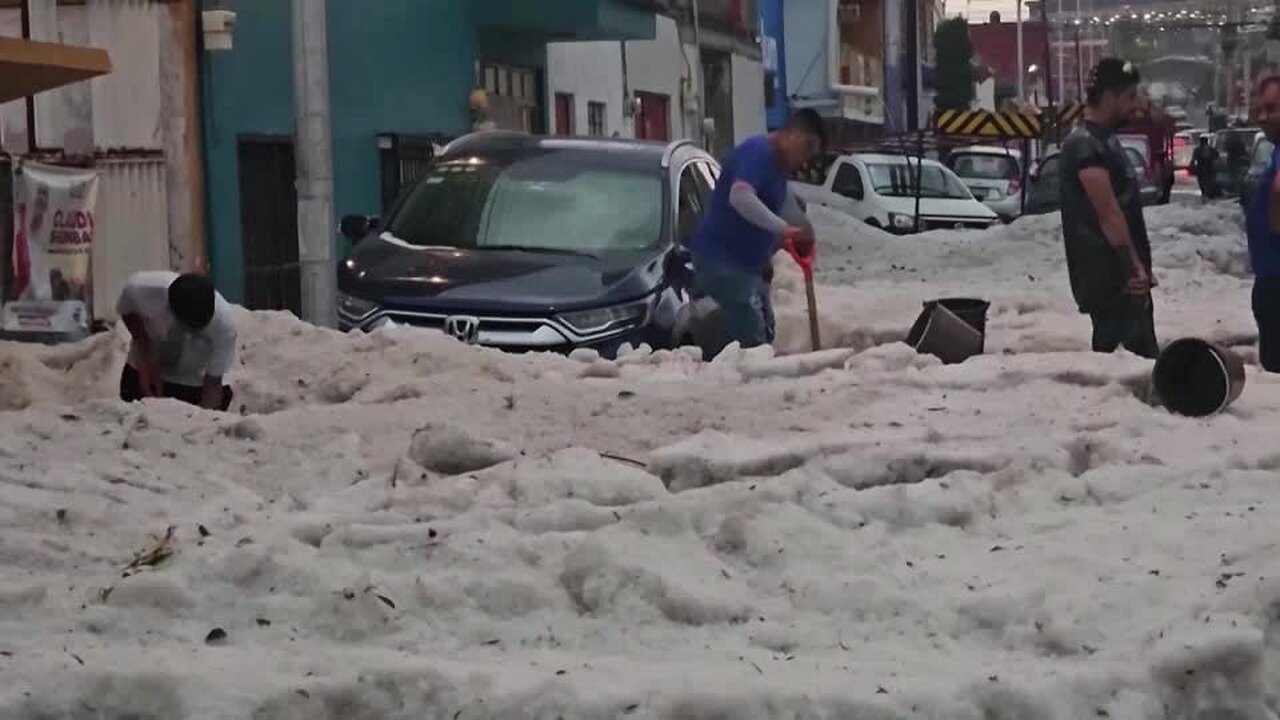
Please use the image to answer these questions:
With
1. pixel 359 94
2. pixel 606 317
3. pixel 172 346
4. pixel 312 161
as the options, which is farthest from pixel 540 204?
pixel 359 94

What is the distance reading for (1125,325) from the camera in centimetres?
941

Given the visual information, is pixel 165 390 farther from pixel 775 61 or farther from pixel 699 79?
pixel 775 61

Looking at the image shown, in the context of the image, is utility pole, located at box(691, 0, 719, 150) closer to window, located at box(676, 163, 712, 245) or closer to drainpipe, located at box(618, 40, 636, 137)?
drainpipe, located at box(618, 40, 636, 137)

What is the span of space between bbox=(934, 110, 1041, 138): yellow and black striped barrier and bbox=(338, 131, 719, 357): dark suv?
2511 centimetres

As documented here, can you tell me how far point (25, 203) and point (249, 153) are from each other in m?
3.36

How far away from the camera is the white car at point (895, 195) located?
98.4ft

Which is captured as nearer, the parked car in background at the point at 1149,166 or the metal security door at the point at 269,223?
the metal security door at the point at 269,223

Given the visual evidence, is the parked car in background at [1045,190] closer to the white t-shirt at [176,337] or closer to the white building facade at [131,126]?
the white building facade at [131,126]

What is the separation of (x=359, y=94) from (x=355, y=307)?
8249 mm

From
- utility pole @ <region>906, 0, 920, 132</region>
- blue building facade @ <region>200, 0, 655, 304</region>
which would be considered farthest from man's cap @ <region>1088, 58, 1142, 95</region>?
utility pole @ <region>906, 0, 920, 132</region>

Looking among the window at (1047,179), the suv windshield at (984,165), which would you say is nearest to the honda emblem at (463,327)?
the window at (1047,179)

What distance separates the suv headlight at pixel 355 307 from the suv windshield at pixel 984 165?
26.4 m

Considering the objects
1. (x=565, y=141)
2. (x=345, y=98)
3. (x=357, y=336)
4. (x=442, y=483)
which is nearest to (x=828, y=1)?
(x=345, y=98)

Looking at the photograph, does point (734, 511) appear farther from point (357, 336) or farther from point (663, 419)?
point (357, 336)
